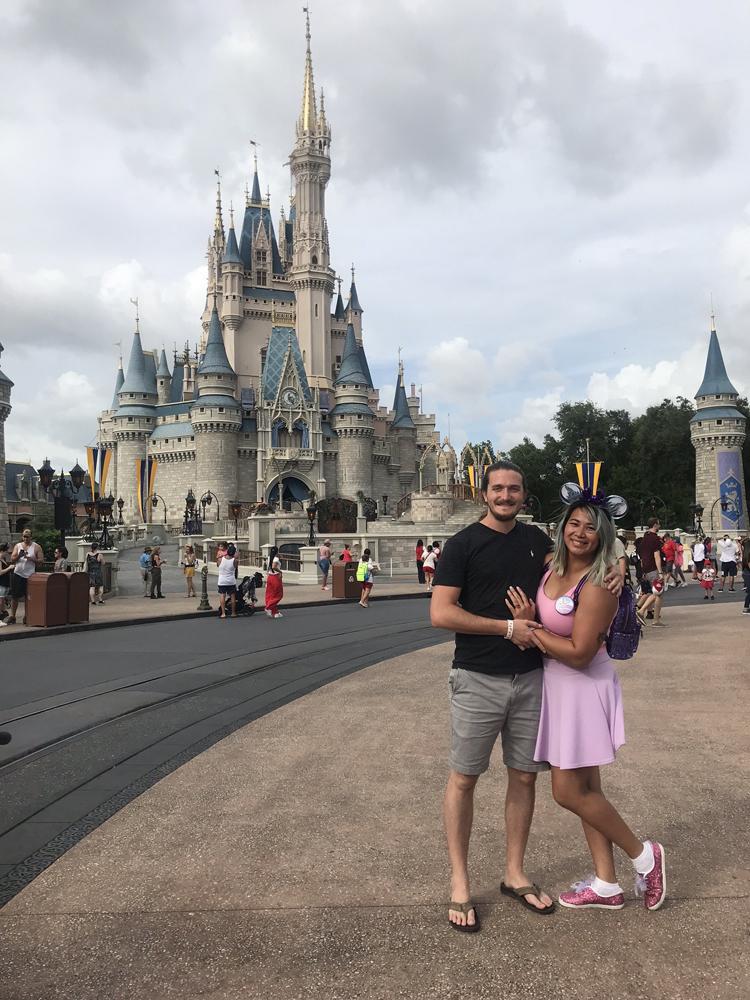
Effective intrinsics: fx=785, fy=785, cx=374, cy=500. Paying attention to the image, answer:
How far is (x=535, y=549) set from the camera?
3518mm

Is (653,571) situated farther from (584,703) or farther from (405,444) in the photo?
(405,444)

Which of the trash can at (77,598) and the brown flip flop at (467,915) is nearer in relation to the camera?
the brown flip flop at (467,915)

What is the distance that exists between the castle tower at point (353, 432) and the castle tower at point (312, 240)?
187 inches

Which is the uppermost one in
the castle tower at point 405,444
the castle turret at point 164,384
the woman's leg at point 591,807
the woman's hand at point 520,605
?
the castle turret at point 164,384

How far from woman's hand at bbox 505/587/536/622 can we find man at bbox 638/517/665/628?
34.4 ft

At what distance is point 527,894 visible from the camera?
11.0 feet

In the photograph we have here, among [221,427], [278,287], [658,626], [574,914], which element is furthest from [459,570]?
[278,287]

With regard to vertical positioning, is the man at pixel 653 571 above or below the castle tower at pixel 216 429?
below

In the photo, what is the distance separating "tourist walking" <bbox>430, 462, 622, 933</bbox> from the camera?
3367 mm

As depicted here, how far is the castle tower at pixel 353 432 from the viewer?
74.9m

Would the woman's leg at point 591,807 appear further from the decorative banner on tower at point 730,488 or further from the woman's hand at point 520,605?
the decorative banner on tower at point 730,488

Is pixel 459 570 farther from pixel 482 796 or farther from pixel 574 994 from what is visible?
pixel 482 796

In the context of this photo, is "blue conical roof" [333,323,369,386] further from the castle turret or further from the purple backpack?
the purple backpack

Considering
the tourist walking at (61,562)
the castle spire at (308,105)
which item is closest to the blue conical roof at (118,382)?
the castle spire at (308,105)
